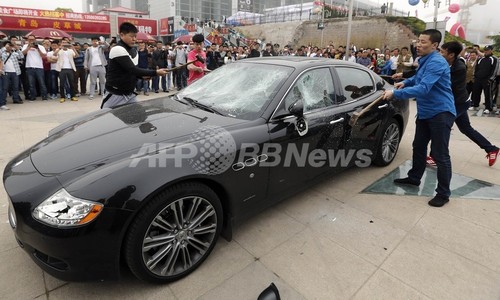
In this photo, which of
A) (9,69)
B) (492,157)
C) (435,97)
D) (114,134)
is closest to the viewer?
(114,134)

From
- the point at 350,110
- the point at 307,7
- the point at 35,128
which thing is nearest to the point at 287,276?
the point at 350,110

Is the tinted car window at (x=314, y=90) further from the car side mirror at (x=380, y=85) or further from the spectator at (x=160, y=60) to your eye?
the spectator at (x=160, y=60)

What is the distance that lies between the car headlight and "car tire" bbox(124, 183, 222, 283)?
25 cm

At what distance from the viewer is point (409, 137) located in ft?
19.9

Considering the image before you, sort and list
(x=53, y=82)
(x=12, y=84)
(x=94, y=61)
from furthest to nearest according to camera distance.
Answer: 1. (x=94, y=61)
2. (x=53, y=82)
3. (x=12, y=84)

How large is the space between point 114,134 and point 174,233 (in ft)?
2.93

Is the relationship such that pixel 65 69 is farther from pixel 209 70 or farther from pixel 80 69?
pixel 209 70

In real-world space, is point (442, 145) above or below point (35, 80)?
below

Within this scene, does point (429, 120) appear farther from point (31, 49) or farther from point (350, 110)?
point (31, 49)

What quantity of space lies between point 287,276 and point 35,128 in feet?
19.9

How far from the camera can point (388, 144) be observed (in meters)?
4.29

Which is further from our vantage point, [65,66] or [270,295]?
[65,66]

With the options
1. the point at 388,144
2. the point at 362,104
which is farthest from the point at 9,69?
the point at 388,144

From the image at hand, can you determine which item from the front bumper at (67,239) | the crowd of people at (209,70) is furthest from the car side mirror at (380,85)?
the front bumper at (67,239)
